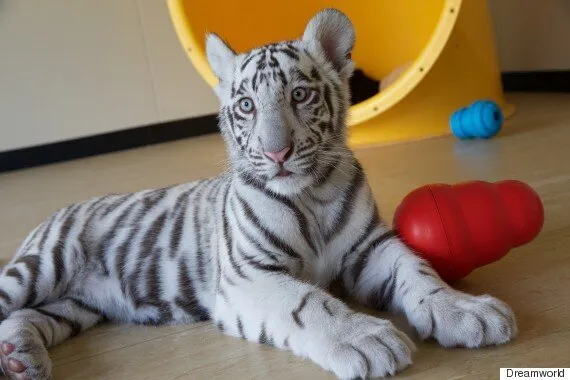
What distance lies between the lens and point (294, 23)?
14.4ft

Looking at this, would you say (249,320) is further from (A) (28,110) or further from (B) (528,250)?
(A) (28,110)

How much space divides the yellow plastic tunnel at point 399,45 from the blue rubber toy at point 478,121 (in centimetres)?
20

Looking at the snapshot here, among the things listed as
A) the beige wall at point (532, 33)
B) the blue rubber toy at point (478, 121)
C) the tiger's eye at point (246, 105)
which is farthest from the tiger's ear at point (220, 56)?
the beige wall at point (532, 33)

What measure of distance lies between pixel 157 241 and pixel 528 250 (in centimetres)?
95

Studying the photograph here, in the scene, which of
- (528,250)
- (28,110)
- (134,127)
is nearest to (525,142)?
(528,250)

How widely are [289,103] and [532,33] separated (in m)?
4.07

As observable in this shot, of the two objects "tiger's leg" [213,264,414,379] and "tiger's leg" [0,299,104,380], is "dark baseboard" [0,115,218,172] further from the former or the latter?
"tiger's leg" [213,264,414,379]

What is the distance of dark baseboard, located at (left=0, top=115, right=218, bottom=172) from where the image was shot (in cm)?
490

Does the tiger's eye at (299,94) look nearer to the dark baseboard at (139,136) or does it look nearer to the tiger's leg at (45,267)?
the tiger's leg at (45,267)

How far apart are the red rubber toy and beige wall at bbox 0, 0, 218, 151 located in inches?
151

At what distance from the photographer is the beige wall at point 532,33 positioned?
185 inches

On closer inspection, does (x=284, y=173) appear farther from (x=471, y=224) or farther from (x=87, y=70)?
(x=87, y=70)

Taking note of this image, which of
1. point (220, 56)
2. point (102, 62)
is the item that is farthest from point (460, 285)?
point (102, 62)

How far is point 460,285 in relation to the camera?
1.61m
